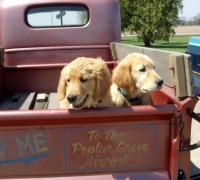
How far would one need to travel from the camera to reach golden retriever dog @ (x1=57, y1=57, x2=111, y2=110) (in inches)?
81.8

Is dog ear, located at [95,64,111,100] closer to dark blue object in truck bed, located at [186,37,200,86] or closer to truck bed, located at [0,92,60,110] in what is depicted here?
truck bed, located at [0,92,60,110]

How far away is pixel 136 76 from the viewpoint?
2.48 metres

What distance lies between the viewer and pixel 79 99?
2.04m

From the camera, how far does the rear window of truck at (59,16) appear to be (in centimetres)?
419

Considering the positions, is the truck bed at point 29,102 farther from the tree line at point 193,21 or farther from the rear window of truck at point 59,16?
the tree line at point 193,21

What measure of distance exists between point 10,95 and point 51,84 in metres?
0.59

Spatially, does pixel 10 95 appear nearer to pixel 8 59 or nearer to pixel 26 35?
pixel 8 59

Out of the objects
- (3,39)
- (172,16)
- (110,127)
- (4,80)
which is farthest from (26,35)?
(172,16)

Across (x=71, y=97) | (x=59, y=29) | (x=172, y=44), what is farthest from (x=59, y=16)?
(x=172, y=44)

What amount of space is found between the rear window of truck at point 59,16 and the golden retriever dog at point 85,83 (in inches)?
82.3

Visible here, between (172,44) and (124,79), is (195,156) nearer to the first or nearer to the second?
(124,79)

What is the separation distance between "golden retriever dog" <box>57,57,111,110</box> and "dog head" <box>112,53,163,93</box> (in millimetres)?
185

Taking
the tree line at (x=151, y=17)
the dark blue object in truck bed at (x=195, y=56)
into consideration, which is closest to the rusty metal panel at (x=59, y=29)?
the dark blue object in truck bed at (x=195, y=56)

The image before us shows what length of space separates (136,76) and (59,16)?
2250mm
